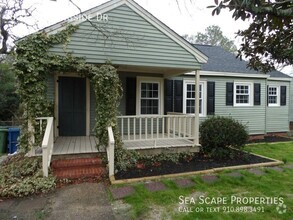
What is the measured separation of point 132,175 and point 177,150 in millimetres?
2079

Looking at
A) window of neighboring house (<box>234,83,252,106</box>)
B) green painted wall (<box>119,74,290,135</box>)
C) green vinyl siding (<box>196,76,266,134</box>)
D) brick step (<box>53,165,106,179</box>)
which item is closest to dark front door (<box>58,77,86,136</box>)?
brick step (<box>53,165,106,179</box>)

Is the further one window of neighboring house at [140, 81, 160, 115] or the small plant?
window of neighboring house at [140, 81, 160, 115]

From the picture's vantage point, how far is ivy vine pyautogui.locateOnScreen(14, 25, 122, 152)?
16.4ft

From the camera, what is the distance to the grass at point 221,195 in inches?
133

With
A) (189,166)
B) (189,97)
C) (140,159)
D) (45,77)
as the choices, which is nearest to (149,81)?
(189,97)

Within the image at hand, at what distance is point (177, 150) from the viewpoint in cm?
658

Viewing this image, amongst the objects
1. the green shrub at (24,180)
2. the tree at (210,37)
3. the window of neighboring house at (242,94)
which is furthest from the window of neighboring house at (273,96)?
the tree at (210,37)

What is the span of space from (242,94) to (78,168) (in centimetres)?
861

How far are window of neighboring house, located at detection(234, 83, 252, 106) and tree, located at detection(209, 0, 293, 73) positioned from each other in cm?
644

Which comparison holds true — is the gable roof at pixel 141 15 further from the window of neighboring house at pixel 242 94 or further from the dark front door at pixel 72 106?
the window of neighboring house at pixel 242 94

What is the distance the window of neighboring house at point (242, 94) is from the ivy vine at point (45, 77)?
7.13 m

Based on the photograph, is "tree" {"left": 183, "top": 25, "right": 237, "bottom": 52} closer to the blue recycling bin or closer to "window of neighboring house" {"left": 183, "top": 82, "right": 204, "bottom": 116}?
"window of neighboring house" {"left": 183, "top": 82, "right": 204, "bottom": 116}

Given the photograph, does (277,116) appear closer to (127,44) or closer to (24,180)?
(127,44)

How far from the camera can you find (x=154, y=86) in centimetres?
870
